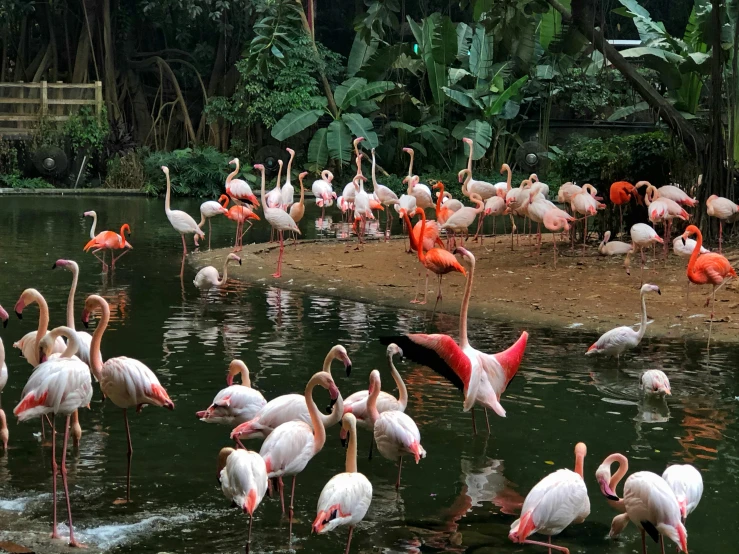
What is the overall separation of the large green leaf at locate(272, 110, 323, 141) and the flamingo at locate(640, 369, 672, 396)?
1647 cm

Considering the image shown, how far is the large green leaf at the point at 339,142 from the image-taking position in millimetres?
22500

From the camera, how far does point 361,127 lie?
2255cm

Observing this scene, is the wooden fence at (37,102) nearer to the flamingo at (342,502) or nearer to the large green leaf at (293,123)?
the large green leaf at (293,123)

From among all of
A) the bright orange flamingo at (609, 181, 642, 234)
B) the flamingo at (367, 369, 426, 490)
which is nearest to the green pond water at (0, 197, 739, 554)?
the flamingo at (367, 369, 426, 490)

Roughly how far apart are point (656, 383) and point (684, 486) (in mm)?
2332

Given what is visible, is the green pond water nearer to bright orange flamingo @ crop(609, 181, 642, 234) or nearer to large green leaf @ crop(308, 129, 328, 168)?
bright orange flamingo @ crop(609, 181, 642, 234)

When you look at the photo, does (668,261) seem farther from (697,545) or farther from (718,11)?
(697,545)

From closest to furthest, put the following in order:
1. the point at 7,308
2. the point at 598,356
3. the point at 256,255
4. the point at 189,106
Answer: the point at 598,356 → the point at 7,308 → the point at 256,255 → the point at 189,106

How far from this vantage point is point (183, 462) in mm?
5695

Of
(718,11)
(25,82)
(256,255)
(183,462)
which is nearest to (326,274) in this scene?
(256,255)

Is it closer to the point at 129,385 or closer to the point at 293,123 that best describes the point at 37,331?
the point at 129,385

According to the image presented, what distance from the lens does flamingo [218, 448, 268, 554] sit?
4383 mm

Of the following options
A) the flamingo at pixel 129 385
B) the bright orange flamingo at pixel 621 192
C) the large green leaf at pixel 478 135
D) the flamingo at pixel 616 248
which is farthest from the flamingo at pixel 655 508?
the large green leaf at pixel 478 135

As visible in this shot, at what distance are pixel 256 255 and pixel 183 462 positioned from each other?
25.4ft
